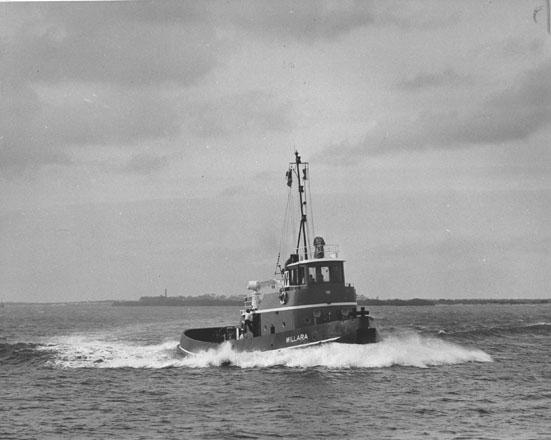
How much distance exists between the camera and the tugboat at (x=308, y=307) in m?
37.2

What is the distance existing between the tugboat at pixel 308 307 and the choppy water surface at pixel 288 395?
2.66 feet

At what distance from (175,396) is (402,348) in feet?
57.0

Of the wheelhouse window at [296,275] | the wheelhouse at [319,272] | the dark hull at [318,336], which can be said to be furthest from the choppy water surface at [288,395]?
the wheelhouse window at [296,275]

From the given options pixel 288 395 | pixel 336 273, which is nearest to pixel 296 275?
pixel 336 273

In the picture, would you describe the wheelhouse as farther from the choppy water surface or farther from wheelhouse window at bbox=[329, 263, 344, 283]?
the choppy water surface

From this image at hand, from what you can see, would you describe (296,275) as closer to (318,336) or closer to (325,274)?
(325,274)

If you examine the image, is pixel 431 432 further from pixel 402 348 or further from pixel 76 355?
pixel 76 355

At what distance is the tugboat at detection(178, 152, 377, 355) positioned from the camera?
37219 millimetres

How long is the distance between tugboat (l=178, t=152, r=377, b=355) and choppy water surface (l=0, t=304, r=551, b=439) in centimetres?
81

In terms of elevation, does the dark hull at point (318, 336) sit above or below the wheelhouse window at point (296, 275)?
below

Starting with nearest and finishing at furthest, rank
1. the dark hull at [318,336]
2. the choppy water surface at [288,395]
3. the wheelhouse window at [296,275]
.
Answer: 1. the choppy water surface at [288,395]
2. the dark hull at [318,336]
3. the wheelhouse window at [296,275]

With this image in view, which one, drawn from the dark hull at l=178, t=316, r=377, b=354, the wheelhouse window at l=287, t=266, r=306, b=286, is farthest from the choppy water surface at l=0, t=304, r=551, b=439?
the wheelhouse window at l=287, t=266, r=306, b=286

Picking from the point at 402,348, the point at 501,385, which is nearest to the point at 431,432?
the point at 501,385

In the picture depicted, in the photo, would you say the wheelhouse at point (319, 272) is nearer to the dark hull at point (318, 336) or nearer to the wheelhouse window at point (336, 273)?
the wheelhouse window at point (336, 273)
